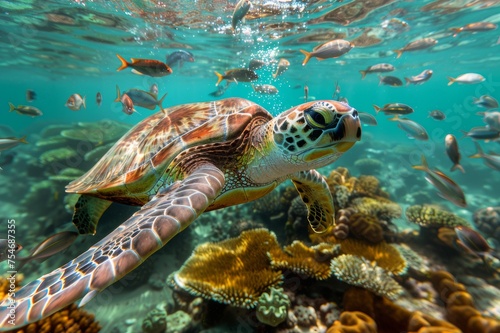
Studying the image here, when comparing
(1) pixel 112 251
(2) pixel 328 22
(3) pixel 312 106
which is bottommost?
(1) pixel 112 251

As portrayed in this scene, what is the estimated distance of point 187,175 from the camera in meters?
2.46

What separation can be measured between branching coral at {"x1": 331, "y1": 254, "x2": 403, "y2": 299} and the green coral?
685 millimetres

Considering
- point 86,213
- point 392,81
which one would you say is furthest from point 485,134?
point 86,213

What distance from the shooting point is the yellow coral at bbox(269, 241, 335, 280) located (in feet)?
8.86

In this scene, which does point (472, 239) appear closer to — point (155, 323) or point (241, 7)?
Answer: point (155, 323)

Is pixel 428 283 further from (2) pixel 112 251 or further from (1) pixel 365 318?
(2) pixel 112 251

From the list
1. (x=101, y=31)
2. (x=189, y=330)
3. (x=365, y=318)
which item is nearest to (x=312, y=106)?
(x=365, y=318)

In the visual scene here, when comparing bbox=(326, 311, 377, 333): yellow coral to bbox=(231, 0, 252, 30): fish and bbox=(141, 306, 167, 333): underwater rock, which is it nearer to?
bbox=(141, 306, 167, 333): underwater rock

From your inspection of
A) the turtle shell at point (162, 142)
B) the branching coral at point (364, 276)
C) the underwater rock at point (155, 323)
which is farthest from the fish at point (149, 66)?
the branching coral at point (364, 276)

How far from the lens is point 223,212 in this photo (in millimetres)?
6062

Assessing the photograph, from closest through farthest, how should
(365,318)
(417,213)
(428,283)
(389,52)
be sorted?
(365,318), (428,283), (417,213), (389,52)

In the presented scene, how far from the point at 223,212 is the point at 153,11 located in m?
9.55

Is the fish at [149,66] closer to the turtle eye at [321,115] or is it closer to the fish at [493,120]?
the turtle eye at [321,115]

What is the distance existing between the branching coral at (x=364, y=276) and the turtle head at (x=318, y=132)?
1275mm
